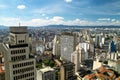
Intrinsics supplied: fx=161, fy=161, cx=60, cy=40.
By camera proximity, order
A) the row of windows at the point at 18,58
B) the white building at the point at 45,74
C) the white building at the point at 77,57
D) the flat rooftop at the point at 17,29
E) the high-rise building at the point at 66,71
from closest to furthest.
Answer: the row of windows at the point at 18,58 → the flat rooftop at the point at 17,29 → the white building at the point at 45,74 → the high-rise building at the point at 66,71 → the white building at the point at 77,57

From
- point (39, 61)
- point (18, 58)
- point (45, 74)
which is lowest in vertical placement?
point (39, 61)

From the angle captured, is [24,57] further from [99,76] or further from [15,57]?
[99,76]

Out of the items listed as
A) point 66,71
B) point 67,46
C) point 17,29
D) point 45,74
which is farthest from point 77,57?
point 17,29

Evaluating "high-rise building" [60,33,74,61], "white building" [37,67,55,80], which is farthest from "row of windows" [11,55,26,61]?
"high-rise building" [60,33,74,61]

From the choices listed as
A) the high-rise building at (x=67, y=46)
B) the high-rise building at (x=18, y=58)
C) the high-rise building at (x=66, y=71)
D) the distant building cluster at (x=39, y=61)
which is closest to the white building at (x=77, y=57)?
the distant building cluster at (x=39, y=61)

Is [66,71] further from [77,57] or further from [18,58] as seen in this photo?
[18,58]

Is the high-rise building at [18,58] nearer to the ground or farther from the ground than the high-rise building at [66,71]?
farther from the ground

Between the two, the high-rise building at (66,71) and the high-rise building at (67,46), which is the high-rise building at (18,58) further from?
the high-rise building at (67,46)

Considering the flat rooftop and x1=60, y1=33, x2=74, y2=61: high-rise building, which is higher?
the flat rooftop

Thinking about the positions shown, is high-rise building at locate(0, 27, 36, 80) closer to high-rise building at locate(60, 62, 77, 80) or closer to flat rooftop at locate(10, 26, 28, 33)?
flat rooftop at locate(10, 26, 28, 33)
